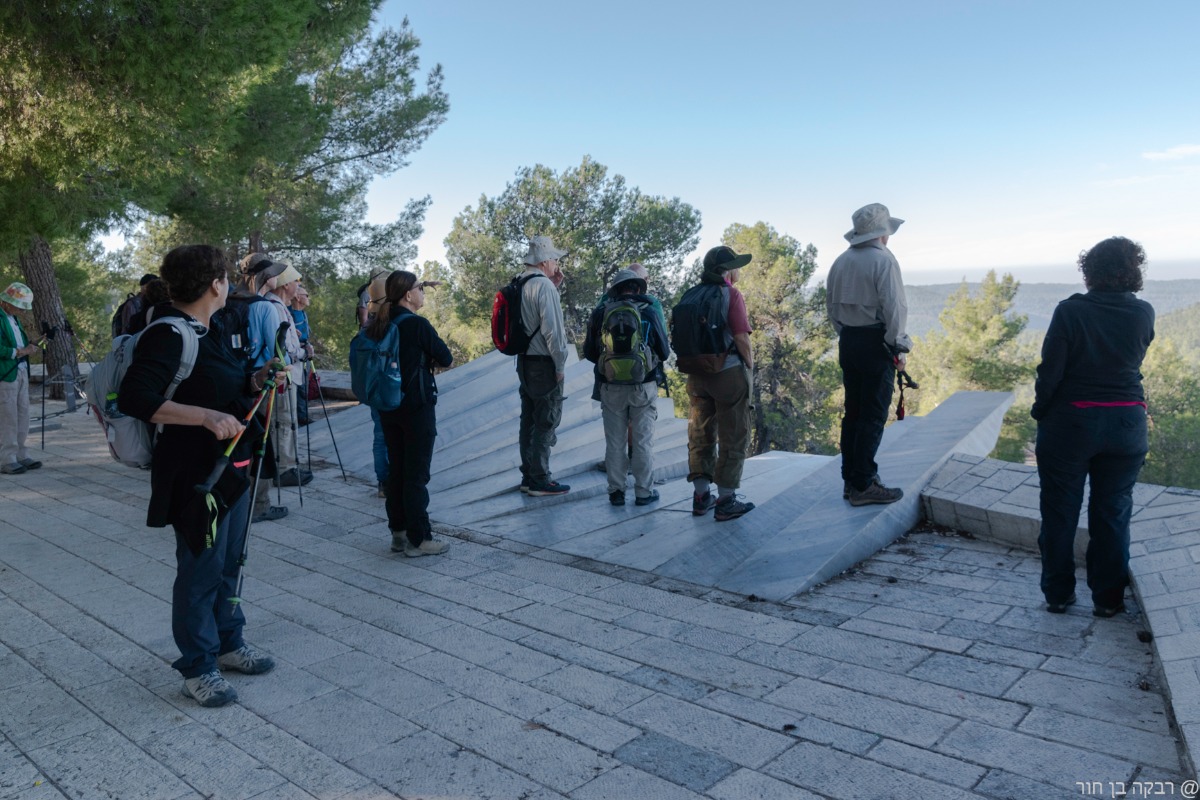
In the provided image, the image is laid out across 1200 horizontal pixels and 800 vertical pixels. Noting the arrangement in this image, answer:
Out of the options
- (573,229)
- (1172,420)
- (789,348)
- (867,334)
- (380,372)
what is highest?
(573,229)

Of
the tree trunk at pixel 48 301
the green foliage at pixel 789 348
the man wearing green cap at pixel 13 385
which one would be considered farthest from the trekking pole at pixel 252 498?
the green foliage at pixel 789 348

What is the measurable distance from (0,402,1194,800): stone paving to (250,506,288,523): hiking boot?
1126mm

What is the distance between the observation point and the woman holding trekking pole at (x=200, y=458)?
320cm

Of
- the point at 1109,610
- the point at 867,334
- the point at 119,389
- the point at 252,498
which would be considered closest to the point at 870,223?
the point at 867,334

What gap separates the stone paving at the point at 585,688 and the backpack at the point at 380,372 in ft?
3.36

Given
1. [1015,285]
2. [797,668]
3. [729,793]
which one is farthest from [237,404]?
[1015,285]

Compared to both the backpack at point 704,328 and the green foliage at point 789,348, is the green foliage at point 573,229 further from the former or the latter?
the backpack at point 704,328

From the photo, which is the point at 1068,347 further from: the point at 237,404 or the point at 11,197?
the point at 11,197

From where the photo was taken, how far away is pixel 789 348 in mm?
38500

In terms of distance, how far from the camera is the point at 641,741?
9.61ft

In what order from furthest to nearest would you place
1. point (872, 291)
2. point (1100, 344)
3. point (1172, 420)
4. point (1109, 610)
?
point (1172, 420), point (872, 291), point (1109, 610), point (1100, 344)

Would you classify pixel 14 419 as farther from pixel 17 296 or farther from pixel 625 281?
pixel 625 281

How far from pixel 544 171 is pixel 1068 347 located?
35737 mm

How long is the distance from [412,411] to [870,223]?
302 cm
